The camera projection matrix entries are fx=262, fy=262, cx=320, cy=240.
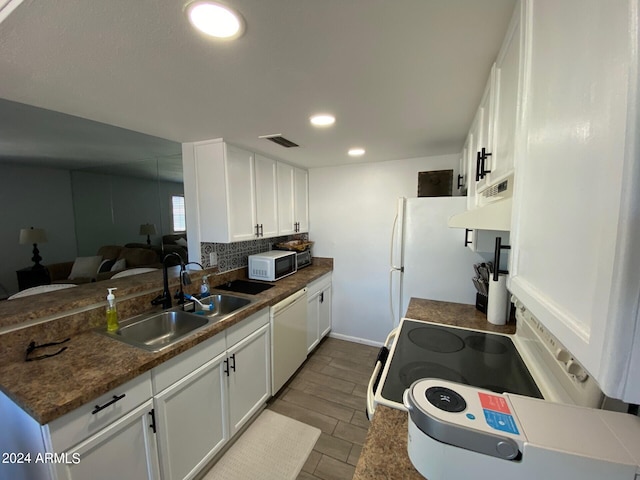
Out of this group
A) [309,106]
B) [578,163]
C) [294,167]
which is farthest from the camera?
[294,167]

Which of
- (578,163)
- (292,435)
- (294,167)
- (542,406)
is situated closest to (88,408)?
(292,435)

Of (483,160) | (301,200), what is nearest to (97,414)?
(483,160)

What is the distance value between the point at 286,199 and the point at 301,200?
1.13 feet

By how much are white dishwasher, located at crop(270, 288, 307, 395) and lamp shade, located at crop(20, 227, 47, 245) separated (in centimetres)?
335

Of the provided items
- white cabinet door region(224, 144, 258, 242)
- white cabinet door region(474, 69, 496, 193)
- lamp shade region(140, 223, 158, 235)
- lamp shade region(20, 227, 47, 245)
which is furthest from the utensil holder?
lamp shade region(20, 227, 47, 245)

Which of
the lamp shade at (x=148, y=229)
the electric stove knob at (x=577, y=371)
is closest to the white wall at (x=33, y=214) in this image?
the lamp shade at (x=148, y=229)

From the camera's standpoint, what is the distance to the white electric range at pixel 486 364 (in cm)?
87

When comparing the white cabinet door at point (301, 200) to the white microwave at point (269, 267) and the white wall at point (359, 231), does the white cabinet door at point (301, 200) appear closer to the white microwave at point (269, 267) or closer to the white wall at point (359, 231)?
the white wall at point (359, 231)

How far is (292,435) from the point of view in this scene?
6.35 feet

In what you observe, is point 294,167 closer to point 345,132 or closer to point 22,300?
point 345,132

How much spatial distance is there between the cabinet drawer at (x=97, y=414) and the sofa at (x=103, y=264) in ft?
8.10

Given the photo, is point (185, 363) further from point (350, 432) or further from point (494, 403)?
point (494, 403)

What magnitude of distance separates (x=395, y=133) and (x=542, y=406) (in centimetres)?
185

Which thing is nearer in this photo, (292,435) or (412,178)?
(292,435)
